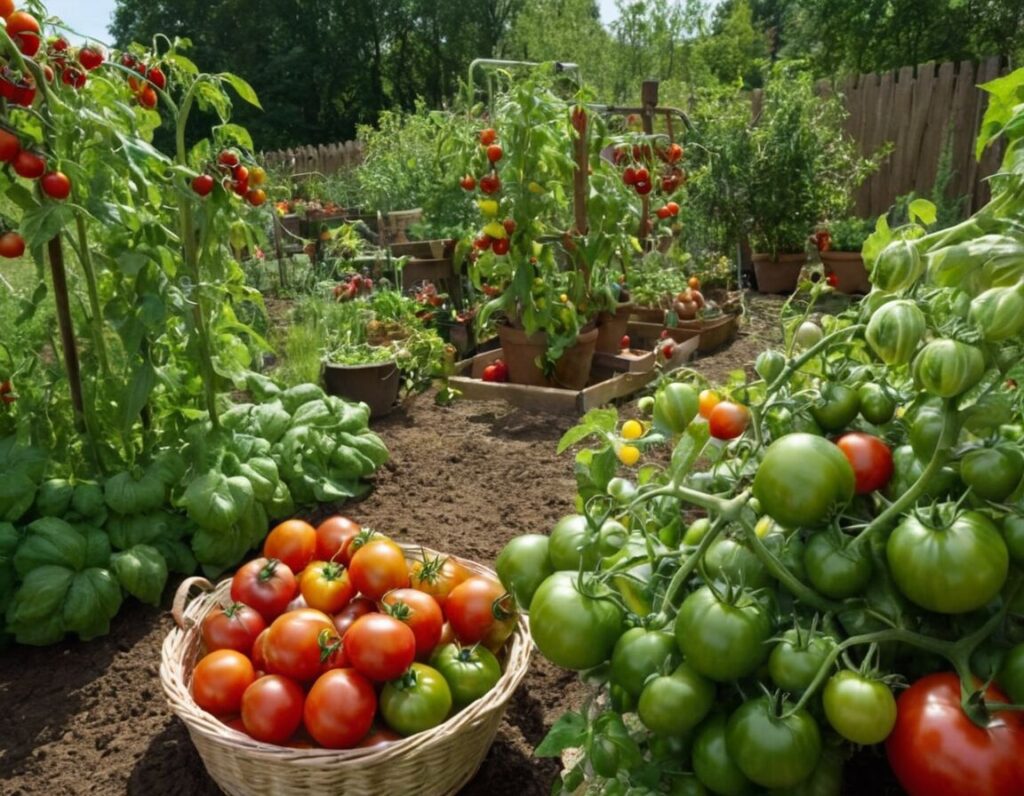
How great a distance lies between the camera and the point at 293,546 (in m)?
2.11

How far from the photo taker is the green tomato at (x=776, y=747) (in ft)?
3.09

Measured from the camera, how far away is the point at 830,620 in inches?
41.2

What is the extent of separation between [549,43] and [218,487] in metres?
22.8

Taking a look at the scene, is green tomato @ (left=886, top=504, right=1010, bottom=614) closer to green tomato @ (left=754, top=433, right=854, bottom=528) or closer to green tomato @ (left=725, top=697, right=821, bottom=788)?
green tomato @ (left=754, top=433, right=854, bottom=528)

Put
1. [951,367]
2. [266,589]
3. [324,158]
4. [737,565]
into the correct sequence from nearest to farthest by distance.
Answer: [951,367]
[737,565]
[266,589]
[324,158]

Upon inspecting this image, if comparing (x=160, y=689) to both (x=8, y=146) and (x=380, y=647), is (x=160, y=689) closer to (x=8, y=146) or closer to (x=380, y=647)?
(x=380, y=647)

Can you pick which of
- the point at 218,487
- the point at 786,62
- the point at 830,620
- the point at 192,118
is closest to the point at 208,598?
the point at 218,487

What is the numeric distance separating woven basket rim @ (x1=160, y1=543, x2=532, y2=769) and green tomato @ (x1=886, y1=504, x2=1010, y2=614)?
1023mm

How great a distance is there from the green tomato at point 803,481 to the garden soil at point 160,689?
1.47 ft

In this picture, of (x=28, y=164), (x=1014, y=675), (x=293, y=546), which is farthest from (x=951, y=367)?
(x=28, y=164)

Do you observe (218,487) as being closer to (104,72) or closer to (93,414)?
(93,414)

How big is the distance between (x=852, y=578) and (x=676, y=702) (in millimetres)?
270

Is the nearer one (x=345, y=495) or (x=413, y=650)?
(x=413, y=650)

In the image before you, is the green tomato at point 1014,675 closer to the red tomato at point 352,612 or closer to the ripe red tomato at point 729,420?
the ripe red tomato at point 729,420
